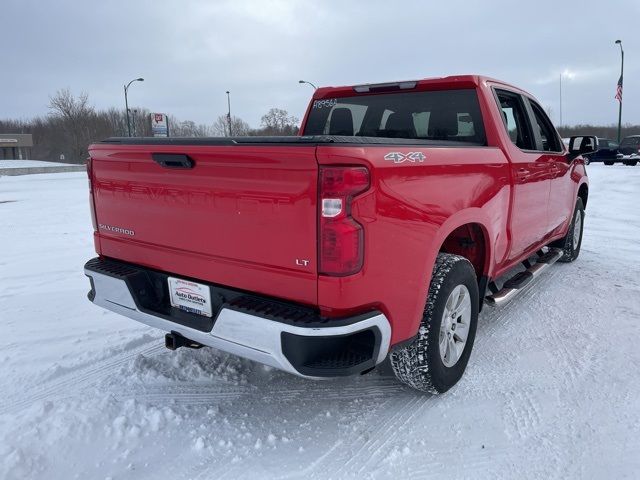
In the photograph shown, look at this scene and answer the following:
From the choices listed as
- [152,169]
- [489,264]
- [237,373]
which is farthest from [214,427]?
[489,264]

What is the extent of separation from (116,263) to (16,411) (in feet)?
3.32

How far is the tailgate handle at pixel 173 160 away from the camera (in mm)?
2525

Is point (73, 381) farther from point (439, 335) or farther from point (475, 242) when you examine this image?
point (475, 242)

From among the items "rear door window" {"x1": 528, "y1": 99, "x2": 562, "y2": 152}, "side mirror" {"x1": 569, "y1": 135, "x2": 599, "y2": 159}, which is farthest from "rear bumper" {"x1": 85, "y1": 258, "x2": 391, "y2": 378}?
"side mirror" {"x1": 569, "y1": 135, "x2": 599, "y2": 159}

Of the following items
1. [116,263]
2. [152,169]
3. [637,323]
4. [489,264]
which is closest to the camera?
[152,169]

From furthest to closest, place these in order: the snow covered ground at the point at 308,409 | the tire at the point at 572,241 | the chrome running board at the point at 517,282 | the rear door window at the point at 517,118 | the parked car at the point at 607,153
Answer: the parked car at the point at 607,153
the tire at the point at 572,241
the rear door window at the point at 517,118
the chrome running board at the point at 517,282
the snow covered ground at the point at 308,409

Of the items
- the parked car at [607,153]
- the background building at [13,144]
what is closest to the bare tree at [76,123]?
the background building at [13,144]

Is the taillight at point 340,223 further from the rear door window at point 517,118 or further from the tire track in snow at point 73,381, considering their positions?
the rear door window at point 517,118

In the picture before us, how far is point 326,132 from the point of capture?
15.2 feet

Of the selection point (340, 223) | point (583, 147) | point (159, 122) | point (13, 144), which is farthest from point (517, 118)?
point (13, 144)

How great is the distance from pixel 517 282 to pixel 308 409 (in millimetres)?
2252

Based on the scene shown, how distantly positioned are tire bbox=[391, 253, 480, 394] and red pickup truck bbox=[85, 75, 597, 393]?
0.01 meters

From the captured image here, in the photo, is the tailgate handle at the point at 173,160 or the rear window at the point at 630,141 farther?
the rear window at the point at 630,141

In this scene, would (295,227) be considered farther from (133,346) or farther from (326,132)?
(326,132)
